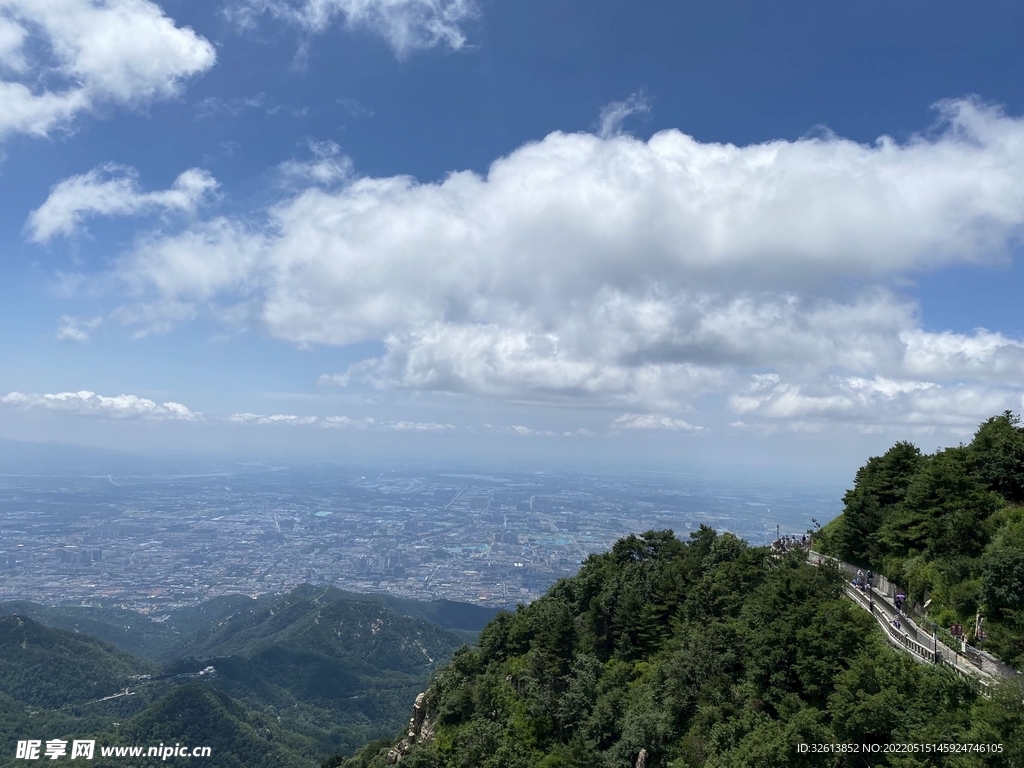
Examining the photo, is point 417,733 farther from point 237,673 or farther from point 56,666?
point 56,666

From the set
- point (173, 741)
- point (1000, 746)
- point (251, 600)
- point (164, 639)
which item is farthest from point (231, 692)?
point (1000, 746)

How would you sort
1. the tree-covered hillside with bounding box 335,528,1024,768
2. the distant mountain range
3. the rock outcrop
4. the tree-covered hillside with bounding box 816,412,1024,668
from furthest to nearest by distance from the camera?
1. the distant mountain range
2. the rock outcrop
3. the tree-covered hillside with bounding box 816,412,1024,668
4. the tree-covered hillside with bounding box 335,528,1024,768

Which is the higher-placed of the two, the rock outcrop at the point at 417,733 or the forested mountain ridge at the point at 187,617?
the rock outcrop at the point at 417,733

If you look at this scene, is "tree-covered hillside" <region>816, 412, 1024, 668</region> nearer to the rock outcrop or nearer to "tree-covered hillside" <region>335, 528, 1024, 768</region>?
"tree-covered hillside" <region>335, 528, 1024, 768</region>

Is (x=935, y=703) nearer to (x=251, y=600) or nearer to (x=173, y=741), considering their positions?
(x=173, y=741)

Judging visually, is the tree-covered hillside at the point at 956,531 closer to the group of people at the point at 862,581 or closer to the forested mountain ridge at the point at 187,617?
the group of people at the point at 862,581

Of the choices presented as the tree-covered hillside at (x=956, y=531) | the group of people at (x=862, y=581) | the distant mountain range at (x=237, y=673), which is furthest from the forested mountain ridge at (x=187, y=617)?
the group of people at (x=862, y=581)

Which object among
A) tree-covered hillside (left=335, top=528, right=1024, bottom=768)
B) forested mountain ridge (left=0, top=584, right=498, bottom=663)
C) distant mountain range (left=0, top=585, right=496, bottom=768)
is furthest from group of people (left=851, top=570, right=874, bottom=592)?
forested mountain ridge (left=0, top=584, right=498, bottom=663)

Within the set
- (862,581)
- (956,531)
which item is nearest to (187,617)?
(862,581)
